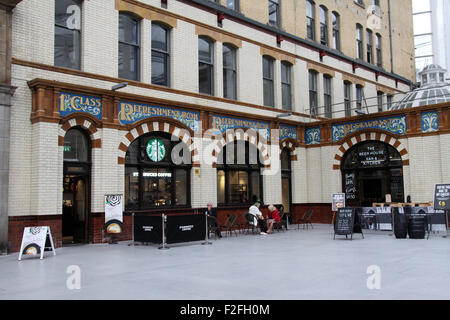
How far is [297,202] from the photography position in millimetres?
23969

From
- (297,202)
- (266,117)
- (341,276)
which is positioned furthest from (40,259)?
(297,202)

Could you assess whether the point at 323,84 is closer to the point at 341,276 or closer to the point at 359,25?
the point at 359,25

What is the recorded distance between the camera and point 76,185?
645 inches

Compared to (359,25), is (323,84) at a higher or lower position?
lower

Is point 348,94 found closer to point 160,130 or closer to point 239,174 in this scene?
point 239,174

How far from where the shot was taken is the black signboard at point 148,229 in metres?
14.6

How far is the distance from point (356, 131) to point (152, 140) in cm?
1048

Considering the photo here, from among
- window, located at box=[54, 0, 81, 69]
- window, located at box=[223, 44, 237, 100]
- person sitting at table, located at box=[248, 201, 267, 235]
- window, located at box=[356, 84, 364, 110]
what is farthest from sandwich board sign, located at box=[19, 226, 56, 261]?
window, located at box=[356, 84, 364, 110]

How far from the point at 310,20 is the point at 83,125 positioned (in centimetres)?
1594

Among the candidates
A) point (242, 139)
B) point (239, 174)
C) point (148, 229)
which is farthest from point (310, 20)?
point (148, 229)

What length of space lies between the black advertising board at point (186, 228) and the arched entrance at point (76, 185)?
11.0 feet

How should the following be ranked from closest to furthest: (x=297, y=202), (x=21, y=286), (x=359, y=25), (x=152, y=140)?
(x=21, y=286)
(x=152, y=140)
(x=297, y=202)
(x=359, y=25)

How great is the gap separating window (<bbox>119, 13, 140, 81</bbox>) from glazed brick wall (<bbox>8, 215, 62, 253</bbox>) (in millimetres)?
6001

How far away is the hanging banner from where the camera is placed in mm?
15477
